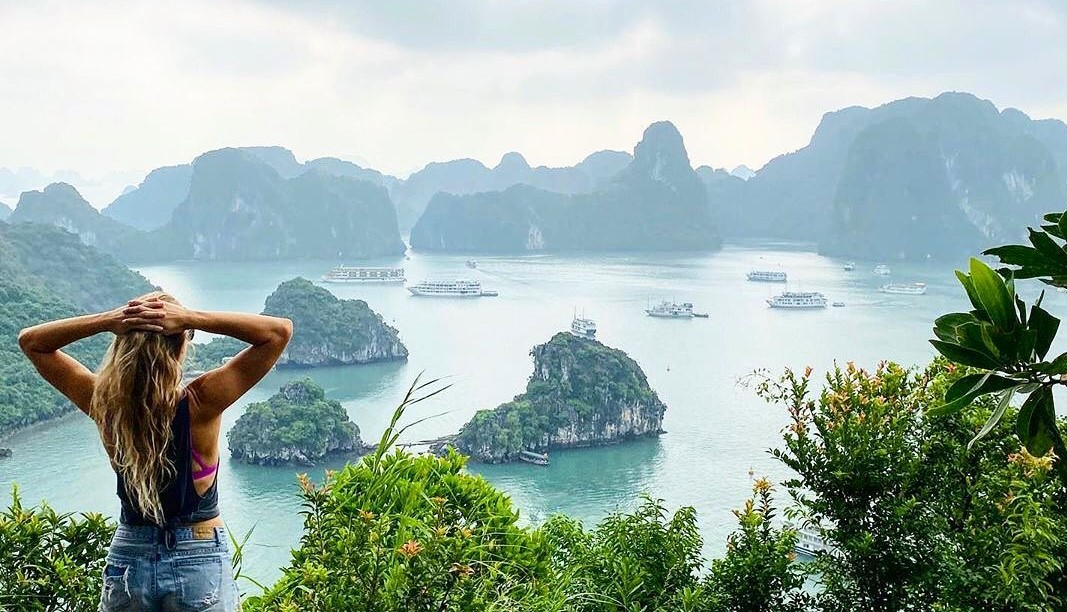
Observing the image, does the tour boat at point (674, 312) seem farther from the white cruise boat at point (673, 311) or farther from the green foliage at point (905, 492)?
the green foliage at point (905, 492)

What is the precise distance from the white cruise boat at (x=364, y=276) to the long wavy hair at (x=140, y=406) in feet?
121

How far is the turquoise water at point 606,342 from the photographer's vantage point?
510 inches

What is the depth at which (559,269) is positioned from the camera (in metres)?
42.4

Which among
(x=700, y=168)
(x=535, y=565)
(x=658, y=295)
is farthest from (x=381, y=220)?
(x=535, y=565)

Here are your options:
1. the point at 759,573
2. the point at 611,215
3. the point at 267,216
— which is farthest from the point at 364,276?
the point at 759,573

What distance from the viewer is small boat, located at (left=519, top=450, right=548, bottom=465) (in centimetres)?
1554

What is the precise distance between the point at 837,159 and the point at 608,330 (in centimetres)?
4390

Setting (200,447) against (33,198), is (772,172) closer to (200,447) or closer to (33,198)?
(33,198)

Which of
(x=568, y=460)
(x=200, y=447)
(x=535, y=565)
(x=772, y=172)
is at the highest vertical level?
(x=772, y=172)

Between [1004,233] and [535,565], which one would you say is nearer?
[535,565]

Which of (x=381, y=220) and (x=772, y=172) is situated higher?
(x=772, y=172)

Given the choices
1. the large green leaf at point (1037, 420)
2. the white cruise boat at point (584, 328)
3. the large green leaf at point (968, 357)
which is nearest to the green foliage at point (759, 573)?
the large green leaf at point (1037, 420)

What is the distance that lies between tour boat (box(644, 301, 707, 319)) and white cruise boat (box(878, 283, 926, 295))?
8.67 metres

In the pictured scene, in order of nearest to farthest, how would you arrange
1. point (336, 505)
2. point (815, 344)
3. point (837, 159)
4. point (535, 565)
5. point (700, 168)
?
point (336, 505)
point (535, 565)
point (815, 344)
point (837, 159)
point (700, 168)
